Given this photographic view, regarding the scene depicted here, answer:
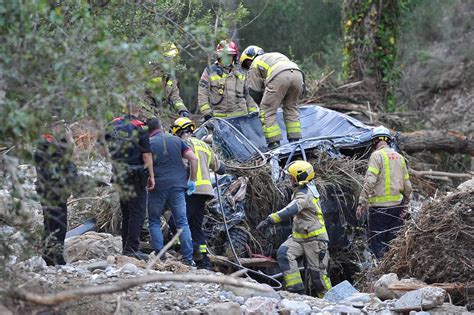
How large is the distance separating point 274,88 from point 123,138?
580cm

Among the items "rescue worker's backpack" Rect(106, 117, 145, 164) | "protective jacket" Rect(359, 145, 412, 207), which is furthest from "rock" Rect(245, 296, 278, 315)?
"protective jacket" Rect(359, 145, 412, 207)

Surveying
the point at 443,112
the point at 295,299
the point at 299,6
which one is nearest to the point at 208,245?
the point at 295,299

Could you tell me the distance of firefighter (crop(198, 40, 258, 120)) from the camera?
13211mm

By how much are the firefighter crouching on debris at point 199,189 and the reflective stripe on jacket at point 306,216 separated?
826 mm

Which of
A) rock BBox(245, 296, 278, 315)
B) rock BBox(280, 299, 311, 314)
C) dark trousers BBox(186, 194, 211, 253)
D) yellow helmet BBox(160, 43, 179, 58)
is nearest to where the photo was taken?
yellow helmet BBox(160, 43, 179, 58)

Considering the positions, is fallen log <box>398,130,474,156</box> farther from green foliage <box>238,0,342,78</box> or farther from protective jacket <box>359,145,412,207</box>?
green foliage <box>238,0,342,78</box>

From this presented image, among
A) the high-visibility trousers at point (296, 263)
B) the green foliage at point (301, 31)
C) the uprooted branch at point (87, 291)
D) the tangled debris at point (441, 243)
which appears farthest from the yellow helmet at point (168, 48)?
the green foliage at point (301, 31)

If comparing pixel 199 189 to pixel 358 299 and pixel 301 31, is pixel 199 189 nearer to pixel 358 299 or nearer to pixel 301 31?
pixel 358 299

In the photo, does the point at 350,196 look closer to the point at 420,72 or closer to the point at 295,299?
the point at 295,299

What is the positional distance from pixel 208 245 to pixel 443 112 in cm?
1293

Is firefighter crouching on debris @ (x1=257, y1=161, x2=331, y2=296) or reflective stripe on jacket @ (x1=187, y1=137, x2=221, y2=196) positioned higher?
reflective stripe on jacket @ (x1=187, y1=137, x2=221, y2=196)

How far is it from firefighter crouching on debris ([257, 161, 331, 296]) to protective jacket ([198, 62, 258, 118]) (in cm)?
266

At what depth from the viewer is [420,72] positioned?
81.4 feet

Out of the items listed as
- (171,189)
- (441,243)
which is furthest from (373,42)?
(441,243)
